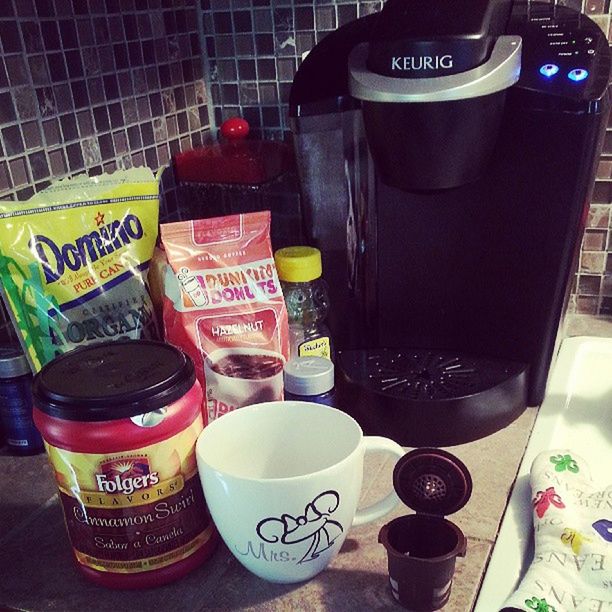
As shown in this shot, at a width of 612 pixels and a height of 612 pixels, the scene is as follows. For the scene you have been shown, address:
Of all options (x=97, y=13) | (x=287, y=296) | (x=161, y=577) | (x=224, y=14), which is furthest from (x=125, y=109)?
(x=161, y=577)

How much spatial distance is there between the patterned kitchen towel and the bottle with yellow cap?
0.84ft

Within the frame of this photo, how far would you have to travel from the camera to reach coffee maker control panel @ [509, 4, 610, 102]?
2.16ft

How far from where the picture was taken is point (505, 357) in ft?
2.61

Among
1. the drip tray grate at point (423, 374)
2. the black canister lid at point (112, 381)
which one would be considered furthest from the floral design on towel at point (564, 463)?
the black canister lid at point (112, 381)

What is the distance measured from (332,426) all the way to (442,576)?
0.47 feet

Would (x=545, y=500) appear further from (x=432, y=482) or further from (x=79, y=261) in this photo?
(x=79, y=261)

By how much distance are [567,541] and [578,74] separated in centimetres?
40

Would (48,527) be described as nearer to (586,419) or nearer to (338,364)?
(338,364)

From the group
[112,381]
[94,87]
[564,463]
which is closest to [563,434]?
[564,463]

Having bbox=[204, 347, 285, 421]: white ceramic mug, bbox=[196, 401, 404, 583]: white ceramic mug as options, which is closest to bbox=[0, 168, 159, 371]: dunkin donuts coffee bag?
bbox=[204, 347, 285, 421]: white ceramic mug

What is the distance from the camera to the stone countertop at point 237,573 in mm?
565

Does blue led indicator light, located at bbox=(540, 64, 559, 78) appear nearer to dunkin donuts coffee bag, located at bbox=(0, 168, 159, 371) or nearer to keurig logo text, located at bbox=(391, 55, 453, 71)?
keurig logo text, located at bbox=(391, 55, 453, 71)

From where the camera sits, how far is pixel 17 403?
0.76 m

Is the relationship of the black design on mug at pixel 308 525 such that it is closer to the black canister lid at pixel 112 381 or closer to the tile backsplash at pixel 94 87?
the black canister lid at pixel 112 381
